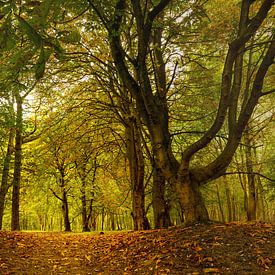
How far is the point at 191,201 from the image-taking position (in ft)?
20.7

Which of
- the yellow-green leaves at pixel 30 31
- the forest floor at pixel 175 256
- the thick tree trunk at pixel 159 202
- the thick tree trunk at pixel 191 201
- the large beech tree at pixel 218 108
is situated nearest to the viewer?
the yellow-green leaves at pixel 30 31

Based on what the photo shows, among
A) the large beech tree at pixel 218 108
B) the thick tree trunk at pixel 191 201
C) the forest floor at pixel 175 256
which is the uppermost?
the large beech tree at pixel 218 108

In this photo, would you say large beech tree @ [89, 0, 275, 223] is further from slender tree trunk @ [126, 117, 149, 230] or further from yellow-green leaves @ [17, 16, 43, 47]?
slender tree trunk @ [126, 117, 149, 230]

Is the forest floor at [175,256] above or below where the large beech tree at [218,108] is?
below

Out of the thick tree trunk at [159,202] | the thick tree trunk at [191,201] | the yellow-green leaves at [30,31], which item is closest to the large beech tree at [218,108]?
the thick tree trunk at [191,201]

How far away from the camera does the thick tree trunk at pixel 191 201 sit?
20.7 feet

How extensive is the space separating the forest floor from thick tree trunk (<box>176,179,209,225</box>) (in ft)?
0.84

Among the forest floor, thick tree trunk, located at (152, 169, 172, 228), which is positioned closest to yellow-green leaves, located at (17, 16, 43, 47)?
the forest floor

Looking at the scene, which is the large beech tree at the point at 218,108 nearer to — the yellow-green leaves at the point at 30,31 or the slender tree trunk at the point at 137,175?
the yellow-green leaves at the point at 30,31

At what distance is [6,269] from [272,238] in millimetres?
4521

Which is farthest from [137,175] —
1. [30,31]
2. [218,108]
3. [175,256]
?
[30,31]

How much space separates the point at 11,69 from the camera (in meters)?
5.71

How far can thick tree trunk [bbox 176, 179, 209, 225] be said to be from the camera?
6305 mm

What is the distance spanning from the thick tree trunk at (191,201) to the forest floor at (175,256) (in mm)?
257
